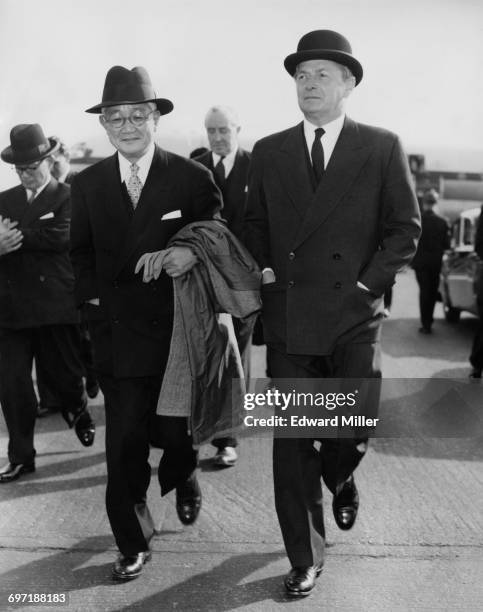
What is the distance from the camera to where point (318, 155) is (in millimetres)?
4102

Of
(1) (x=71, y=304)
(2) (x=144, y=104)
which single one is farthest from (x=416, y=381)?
(2) (x=144, y=104)

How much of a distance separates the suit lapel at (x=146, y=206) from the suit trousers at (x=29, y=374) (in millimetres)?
1849

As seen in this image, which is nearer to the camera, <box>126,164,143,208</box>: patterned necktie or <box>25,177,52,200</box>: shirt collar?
<box>126,164,143,208</box>: patterned necktie

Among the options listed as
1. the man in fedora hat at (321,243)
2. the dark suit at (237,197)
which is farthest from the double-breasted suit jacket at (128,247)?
the dark suit at (237,197)

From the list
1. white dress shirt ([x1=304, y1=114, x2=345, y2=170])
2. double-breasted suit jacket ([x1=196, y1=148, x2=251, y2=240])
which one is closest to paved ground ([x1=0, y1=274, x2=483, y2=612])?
double-breasted suit jacket ([x1=196, y1=148, x2=251, y2=240])

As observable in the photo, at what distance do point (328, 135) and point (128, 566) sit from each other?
2098 mm

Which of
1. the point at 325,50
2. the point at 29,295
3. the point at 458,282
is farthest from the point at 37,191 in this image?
the point at 458,282

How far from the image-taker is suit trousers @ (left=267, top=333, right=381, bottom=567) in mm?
4004

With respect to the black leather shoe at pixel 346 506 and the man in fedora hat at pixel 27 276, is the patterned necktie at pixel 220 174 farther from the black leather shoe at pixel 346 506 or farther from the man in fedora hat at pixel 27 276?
the black leather shoe at pixel 346 506

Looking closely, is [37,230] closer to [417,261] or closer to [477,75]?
[477,75]

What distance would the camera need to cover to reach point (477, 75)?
4.30m

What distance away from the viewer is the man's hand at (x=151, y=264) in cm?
407

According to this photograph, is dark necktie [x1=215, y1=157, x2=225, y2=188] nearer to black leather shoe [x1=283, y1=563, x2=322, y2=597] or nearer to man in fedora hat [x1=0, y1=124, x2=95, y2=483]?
man in fedora hat [x1=0, y1=124, x2=95, y2=483]

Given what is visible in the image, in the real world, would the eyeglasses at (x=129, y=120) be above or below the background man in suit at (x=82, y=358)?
above
